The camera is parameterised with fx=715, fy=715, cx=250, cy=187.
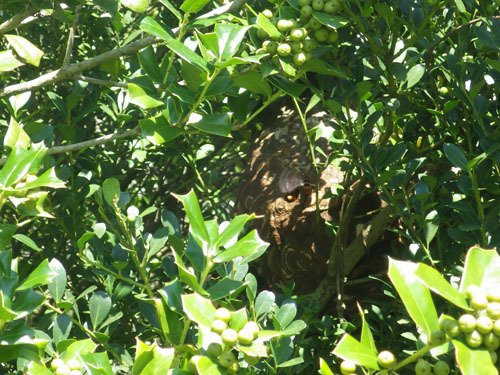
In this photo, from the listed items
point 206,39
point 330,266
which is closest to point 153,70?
point 206,39

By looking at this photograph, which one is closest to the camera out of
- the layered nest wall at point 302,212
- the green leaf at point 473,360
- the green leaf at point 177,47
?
the green leaf at point 473,360

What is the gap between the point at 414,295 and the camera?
86cm

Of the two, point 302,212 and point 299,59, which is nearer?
point 299,59

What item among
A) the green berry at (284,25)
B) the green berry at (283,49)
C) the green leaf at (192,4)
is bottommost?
the green berry at (283,49)

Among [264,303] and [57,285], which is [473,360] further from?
[57,285]

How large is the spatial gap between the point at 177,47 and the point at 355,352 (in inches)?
22.8

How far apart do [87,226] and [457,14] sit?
118cm

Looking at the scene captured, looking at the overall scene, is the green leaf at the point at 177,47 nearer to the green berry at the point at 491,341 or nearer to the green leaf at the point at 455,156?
the green leaf at the point at 455,156

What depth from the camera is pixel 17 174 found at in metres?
1.09

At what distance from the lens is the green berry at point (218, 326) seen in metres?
0.94

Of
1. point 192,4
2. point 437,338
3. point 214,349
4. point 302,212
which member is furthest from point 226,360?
point 302,212

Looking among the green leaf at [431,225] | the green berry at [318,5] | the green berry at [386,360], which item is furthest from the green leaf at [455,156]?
the green berry at [386,360]

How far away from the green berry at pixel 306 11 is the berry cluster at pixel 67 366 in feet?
2.41

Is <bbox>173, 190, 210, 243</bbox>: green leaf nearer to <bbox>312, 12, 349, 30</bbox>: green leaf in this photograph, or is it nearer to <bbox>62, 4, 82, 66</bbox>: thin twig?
<bbox>312, 12, 349, 30</bbox>: green leaf
